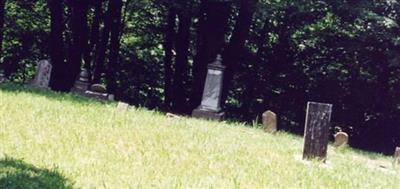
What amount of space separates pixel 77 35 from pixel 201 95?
6039 millimetres

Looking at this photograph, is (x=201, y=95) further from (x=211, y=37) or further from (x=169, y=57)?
(x=169, y=57)

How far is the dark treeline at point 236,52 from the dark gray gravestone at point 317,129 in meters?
8.50

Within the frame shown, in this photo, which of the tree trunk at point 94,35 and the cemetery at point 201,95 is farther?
the tree trunk at point 94,35

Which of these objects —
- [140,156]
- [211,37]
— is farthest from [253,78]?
[140,156]

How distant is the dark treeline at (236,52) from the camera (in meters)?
19.3

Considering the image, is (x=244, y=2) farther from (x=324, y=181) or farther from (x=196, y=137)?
(x=324, y=181)

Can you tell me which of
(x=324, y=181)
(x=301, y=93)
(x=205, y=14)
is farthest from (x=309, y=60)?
(x=324, y=181)

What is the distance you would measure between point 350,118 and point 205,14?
7253 millimetres

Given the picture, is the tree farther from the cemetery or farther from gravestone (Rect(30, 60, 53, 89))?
gravestone (Rect(30, 60, 53, 89))

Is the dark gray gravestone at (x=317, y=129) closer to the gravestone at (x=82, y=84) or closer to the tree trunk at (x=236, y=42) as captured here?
the gravestone at (x=82, y=84)

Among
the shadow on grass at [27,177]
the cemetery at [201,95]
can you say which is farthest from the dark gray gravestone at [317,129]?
the shadow on grass at [27,177]

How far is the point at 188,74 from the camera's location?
81.9ft

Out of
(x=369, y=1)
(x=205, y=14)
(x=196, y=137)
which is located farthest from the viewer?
A: (x=205, y=14)

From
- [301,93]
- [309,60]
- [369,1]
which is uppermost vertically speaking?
[369,1]
